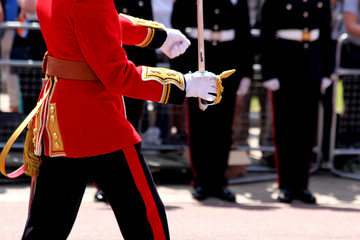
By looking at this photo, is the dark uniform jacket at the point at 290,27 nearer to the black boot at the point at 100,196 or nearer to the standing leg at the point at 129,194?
the black boot at the point at 100,196

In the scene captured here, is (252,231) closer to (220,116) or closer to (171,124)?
(220,116)

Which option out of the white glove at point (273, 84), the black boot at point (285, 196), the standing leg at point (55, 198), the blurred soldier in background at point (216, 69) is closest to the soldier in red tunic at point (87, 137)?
the standing leg at point (55, 198)

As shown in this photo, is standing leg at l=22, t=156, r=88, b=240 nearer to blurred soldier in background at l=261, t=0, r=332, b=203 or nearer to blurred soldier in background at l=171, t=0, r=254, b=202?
blurred soldier in background at l=171, t=0, r=254, b=202

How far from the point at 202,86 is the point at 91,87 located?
16.4 inches

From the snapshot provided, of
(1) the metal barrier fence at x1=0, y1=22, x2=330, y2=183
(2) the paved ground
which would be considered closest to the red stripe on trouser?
(2) the paved ground

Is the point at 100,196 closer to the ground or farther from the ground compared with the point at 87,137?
closer to the ground

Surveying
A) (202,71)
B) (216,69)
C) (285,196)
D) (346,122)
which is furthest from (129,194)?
(346,122)

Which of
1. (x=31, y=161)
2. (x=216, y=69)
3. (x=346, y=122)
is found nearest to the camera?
(x=31, y=161)

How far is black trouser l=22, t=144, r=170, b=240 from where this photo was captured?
2.26m

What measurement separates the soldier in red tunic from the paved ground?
4.82 feet

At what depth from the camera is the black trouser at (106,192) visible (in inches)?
88.9

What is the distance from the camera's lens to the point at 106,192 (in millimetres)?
2307

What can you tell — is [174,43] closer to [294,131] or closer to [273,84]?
[273,84]

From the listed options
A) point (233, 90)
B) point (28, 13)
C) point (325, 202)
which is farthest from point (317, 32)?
point (28, 13)
